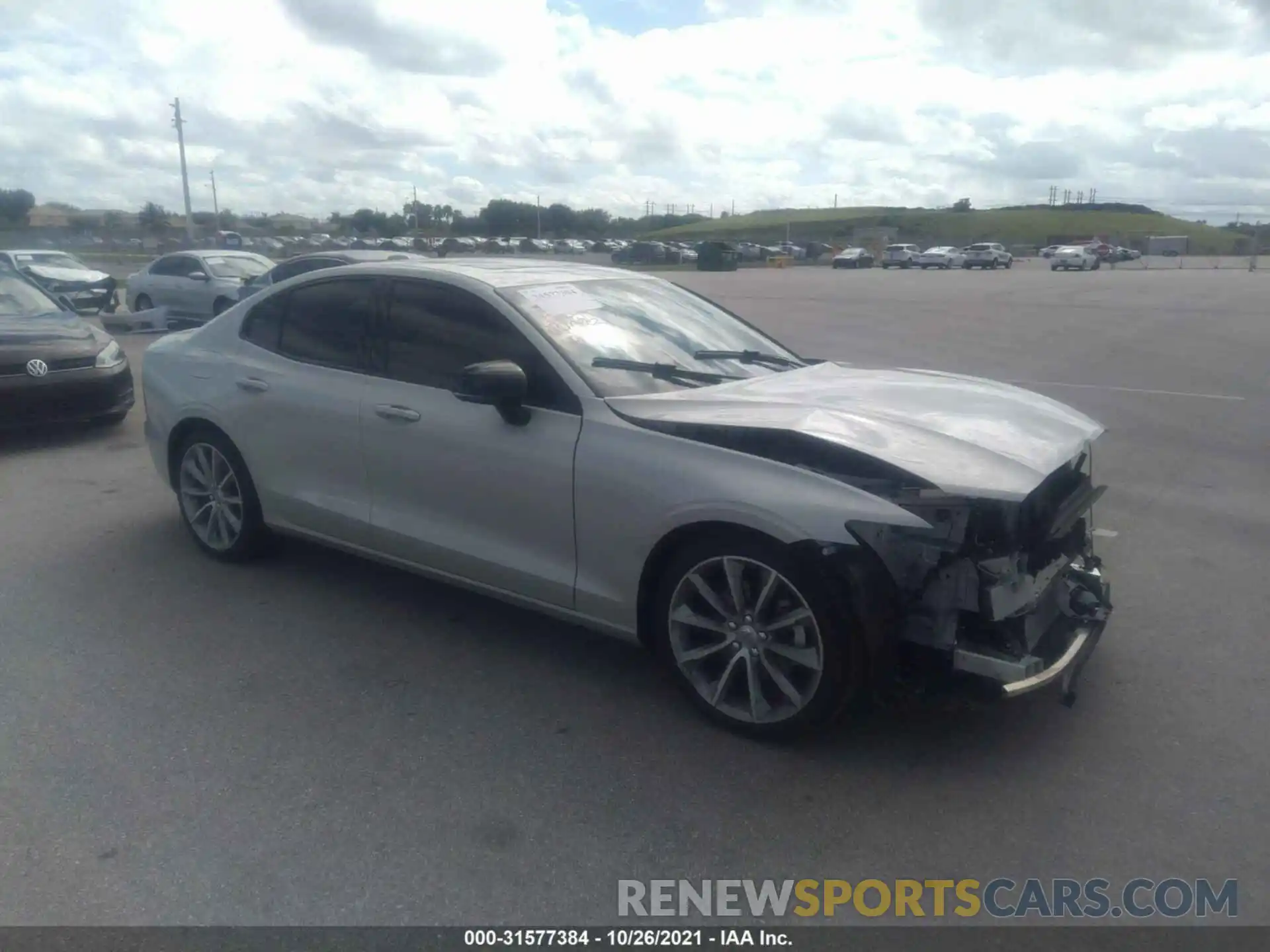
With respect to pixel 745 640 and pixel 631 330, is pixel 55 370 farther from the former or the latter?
pixel 745 640

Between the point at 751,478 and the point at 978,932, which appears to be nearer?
the point at 978,932

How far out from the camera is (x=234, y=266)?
19516 mm

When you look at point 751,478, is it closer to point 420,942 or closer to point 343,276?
point 420,942

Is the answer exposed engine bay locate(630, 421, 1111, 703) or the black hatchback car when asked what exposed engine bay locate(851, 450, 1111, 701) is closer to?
exposed engine bay locate(630, 421, 1111, 703)

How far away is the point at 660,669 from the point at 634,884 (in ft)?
4.82

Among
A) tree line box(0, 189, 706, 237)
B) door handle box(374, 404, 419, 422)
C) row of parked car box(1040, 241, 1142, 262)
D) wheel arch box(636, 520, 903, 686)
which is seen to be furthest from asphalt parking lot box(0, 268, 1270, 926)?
row of parked car box(1040, 241, 1142, 262)

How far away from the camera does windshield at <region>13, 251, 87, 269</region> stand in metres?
Answer: 24.2

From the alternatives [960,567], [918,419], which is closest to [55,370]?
[918,419]

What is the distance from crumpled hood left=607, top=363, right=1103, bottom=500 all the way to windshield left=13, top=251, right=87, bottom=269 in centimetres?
2407

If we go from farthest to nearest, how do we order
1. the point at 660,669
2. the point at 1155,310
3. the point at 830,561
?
the point at 1155,310
the point at 660,669
the point at 830,561

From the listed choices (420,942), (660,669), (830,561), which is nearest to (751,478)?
(830,561)

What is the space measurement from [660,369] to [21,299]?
7.95 metres

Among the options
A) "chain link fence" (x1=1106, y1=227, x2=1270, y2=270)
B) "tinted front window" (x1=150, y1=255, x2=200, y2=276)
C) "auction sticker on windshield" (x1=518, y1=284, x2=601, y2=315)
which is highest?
"auction sticker on windshield" (x1=518, y1=284, x2=601, y2=315)

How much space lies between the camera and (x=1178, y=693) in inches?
167
